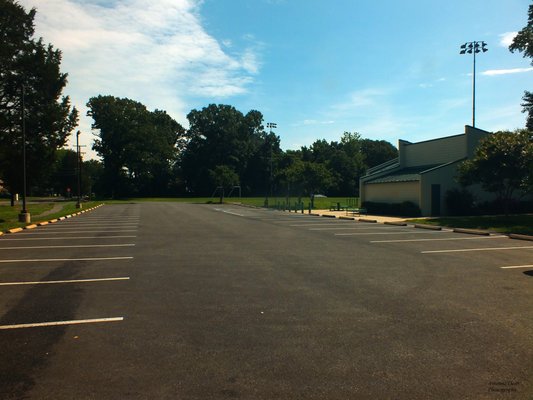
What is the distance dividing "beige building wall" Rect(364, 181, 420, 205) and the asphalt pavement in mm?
19526

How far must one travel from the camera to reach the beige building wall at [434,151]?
107 ft

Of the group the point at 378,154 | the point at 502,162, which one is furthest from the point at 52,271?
the point at 378,154

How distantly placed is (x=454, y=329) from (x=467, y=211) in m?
26.7

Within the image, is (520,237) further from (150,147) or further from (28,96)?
(150,147)

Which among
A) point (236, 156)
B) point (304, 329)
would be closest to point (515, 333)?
point (304, 329)

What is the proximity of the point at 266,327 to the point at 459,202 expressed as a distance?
89.9 feet

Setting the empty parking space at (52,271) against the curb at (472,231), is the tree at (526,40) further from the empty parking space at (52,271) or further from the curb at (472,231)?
the empty parking space at (52,271)

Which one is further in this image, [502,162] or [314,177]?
[314,177]

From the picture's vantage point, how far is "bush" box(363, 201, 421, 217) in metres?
29.7

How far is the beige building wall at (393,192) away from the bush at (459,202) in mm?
2094

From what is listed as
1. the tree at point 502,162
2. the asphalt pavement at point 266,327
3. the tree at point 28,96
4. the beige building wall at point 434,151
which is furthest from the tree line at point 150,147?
the asphalt pavement at point 266,327

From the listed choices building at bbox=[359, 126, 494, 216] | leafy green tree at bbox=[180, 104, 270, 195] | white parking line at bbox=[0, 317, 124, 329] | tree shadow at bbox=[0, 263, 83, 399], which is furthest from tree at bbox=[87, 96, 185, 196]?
white parking line at bbox=[0, 317, 124, 329]

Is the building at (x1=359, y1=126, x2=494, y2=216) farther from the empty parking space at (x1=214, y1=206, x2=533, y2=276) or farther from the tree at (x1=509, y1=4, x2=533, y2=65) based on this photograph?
the empty parking space at (x1=214, y1=206, x2=533, y2=276)

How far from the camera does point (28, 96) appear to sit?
34594 millimetres
